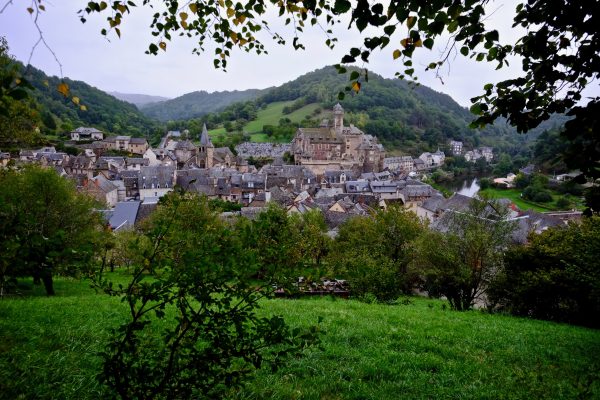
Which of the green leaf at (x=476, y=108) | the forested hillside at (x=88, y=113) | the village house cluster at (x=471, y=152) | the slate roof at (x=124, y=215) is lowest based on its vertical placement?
the slate roof at (x=124, y=215)

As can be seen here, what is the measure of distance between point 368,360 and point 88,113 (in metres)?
139

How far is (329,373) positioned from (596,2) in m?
5.36

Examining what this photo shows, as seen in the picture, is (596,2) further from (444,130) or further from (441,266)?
(444,130)

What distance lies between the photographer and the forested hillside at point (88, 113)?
100750 millimetres

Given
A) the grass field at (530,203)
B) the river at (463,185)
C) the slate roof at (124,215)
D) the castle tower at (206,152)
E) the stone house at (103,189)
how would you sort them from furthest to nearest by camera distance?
the river at (463,185)
the castle tower at (206,152)
the grass field at (530,203)
the stone house at (103,189)
the slate roof at (124,215)

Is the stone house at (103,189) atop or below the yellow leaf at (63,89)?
below

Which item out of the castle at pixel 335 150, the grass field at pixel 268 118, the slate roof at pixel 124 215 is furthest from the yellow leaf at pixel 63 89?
the grass field at pixel 268 118

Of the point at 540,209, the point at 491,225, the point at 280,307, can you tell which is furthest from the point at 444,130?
the point at 280,307

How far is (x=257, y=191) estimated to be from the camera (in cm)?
6575

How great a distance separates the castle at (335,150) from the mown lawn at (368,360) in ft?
297

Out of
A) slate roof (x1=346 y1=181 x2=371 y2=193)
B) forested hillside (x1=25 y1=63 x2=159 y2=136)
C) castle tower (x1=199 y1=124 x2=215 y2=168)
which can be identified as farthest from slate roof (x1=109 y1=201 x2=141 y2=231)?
forested hillside (x1=25 y1=63 x2=159 y2=136)

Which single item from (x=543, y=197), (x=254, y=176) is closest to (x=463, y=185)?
(x=543, y=197)

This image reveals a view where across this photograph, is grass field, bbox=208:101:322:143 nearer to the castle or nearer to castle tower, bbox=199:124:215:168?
the castle

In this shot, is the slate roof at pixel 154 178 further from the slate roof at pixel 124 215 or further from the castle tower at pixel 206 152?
the castle tower at pixel 206 152
